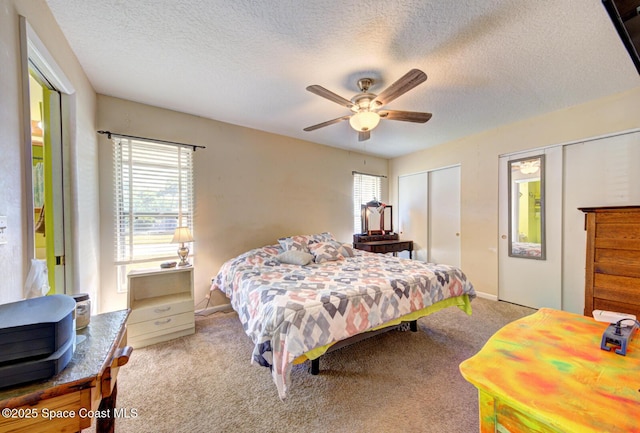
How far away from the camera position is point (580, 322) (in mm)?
1497

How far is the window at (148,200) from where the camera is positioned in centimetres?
273

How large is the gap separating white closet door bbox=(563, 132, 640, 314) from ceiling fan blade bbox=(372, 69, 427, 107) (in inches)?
106

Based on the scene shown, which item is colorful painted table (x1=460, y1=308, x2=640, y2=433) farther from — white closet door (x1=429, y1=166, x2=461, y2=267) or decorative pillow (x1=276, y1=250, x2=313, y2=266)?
white closet door (x1=429, y1=166, x2=461, y2=267)

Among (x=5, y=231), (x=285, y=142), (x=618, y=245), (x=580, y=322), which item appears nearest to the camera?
(x=5, y=231)

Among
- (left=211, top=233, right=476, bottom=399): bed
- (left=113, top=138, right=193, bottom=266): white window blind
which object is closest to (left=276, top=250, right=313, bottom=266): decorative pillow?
(left=211, top=233, right=476, bottom=399): bed

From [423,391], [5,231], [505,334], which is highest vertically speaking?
[5,231]

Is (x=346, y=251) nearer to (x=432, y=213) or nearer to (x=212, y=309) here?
(x=212, y=309)

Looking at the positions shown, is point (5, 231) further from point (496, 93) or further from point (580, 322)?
point (496, 93)

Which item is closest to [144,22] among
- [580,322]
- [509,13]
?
[509,13]

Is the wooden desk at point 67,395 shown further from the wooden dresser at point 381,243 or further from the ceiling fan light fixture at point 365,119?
the wooden dresser at point 381,243

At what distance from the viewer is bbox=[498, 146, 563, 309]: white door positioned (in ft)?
10.1

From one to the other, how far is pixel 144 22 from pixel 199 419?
267 cm

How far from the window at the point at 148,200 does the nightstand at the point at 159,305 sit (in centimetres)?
25

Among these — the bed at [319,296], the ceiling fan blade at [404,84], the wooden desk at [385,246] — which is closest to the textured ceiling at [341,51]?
the ceiling fan blade at [404,84]
